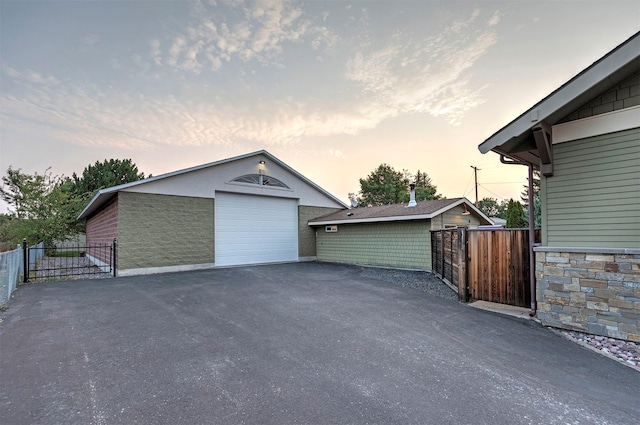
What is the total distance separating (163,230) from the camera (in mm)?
10961

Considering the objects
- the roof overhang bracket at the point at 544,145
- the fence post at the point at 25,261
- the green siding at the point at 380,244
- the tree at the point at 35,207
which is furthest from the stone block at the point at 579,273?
the tree at the point at 35,207

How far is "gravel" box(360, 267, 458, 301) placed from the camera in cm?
723

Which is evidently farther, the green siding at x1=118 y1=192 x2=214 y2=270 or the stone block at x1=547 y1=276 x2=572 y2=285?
the green siding at x1=118 y1=192 x2=214 y2=270

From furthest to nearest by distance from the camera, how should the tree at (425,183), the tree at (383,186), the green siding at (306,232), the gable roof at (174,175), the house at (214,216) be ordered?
the tree at (425,183)
the tree at (383,186)
the green siding at (306,232)
the house at (214,216)
the gable roof at (174,175)

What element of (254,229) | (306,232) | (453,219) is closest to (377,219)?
(453,219)

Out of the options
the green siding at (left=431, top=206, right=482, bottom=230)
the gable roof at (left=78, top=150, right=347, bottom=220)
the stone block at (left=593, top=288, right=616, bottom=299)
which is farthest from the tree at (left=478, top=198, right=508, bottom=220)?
the stone block at (left=593, top=288, right=616, bottom=299)

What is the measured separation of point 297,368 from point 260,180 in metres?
11.4

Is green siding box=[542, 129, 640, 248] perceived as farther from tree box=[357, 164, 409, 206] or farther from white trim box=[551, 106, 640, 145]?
tree box=[357, 164, 409, 206]

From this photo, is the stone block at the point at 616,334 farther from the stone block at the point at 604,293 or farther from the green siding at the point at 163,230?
the green siding at the point at 163,230

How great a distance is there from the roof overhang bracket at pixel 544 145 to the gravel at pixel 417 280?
3.26 meters

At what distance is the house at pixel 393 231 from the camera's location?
11023 mm

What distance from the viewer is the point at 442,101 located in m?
10.9

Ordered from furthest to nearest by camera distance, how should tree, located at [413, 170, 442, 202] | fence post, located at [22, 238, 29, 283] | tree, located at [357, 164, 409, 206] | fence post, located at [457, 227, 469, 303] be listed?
tree, located at [413, 170, 442, 202], tree, located at [357, 164, 409, 206], fence post, located at [22, 238, 29, 283], fence post, located at [457, 227, 469, 303]

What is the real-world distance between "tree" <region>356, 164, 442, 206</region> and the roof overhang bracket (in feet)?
98.1
